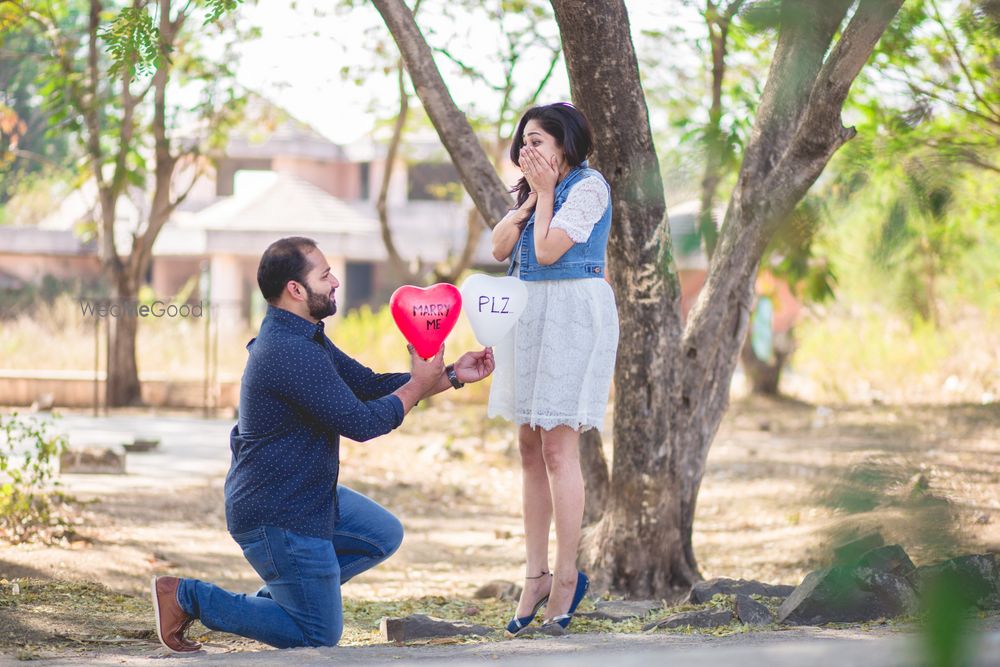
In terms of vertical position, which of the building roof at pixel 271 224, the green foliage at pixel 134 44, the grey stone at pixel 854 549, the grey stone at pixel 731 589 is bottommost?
the grey stone at pixel 731 589

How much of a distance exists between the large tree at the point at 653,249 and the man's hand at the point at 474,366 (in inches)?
39.8

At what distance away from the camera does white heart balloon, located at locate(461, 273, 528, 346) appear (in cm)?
381

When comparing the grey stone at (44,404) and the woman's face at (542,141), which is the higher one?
the woman's face at (542,141)

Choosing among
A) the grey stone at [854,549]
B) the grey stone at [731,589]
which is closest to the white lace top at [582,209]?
→ the grey stone at [731,589]

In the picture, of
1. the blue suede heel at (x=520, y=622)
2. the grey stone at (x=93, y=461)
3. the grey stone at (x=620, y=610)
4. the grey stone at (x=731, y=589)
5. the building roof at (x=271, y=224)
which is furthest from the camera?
the building roof at (x=271, y=224)

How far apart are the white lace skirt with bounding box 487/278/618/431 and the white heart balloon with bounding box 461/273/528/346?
0.07m

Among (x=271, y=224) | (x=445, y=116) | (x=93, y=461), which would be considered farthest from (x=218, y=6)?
(x=271, y=224)

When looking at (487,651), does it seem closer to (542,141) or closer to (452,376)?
(452,376)

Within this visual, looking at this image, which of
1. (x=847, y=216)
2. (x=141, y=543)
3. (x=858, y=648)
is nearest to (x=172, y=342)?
(x=141, y=543)

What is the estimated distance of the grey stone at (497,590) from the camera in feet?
17.2

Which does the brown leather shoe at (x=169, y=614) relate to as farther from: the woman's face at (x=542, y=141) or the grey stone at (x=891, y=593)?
the grey stone at (x=891, y=593)

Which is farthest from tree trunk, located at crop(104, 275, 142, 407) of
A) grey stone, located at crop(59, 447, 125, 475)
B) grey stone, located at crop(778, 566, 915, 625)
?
grey stone, located at crop(778, 566, 915, 625)

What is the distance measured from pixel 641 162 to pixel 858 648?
341cm

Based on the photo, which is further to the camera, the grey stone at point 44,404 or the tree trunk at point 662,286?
the grey stone at point 44,404
